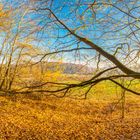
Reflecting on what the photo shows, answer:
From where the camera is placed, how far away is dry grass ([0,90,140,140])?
13.6m

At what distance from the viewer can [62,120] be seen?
57.4 feet

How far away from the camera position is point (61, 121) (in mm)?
17125

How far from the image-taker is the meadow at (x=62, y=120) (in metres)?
13.6

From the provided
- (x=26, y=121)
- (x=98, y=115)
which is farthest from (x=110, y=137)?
(x=98, y=115)

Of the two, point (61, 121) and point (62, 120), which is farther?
point (62, 120)

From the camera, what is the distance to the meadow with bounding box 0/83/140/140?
13602mm

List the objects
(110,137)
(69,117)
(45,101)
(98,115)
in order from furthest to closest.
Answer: (45,101)
(98,115)
(69,117)
(110,137)

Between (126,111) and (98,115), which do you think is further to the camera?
(126,111)

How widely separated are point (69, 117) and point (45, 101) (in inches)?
189

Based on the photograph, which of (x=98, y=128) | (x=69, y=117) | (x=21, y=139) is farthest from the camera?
(x=69, y=117)

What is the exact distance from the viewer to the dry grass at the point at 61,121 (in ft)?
44.7

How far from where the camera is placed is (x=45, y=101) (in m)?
23.2

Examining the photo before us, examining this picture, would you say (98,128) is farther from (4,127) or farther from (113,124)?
(4,127)

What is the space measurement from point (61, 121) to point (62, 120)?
38 centimetres
